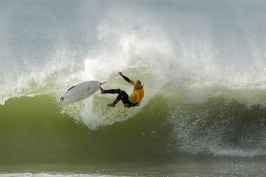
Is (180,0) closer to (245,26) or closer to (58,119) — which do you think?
(245,26)

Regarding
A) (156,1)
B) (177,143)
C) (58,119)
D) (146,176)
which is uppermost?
(156,1)

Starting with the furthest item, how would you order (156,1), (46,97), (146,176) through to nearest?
1. (156,1)
2. (46,97)
3. (146,176)

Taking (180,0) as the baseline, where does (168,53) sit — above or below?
below

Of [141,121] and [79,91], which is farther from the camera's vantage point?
[141,121]

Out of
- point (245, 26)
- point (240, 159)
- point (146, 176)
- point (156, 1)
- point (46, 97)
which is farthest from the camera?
point (156, 1)

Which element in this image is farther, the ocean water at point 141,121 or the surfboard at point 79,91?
the surfboard at point 79,91

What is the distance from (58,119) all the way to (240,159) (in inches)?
174

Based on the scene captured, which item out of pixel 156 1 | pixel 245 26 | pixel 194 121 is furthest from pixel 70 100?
pixel 156 1

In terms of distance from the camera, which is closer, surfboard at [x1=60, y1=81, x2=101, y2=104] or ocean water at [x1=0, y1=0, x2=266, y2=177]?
ocean water at [x1=0, y1=0, x2=266, y2=177]

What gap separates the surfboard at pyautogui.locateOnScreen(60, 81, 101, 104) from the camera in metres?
12.6

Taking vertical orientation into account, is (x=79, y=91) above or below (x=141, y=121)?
above

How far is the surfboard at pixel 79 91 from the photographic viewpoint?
12.6 m

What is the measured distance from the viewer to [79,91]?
12.6m

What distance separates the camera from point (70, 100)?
1263cm
